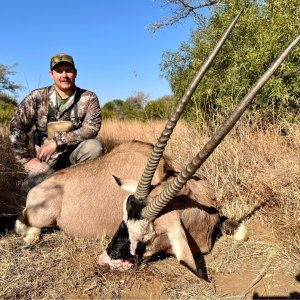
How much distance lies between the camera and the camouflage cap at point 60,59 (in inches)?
199

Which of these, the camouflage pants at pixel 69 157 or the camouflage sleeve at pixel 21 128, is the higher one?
the camouflage sleeve at pixel 21 128

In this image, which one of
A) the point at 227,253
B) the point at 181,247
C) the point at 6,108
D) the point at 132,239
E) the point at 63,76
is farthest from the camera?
the point at 6,108

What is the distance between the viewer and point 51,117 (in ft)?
16.6

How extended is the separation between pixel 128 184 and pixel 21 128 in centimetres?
215

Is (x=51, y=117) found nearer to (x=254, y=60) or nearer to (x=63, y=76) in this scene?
(x=63, y=76)

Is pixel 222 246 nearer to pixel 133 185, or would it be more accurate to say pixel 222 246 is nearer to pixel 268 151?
pixel 133 185

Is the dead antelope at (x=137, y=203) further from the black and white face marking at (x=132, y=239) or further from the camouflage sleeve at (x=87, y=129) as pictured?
the camouflage sleeve at (x=87, y=129)

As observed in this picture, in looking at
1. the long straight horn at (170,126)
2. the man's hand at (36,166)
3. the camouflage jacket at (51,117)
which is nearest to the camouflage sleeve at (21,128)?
the camouflage jacket at (51,117)

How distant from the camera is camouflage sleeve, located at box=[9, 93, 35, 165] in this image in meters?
4.96

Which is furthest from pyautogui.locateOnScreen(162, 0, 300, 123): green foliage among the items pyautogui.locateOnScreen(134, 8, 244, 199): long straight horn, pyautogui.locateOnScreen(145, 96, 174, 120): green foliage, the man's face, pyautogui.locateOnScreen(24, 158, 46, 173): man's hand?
pyautogui.locateOnScreen(134, 8, 244, 199): long straight horn

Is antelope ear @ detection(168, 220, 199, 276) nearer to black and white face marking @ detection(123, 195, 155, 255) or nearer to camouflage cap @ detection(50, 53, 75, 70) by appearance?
black and white face marking @ detection(123, 195, 155, 255)

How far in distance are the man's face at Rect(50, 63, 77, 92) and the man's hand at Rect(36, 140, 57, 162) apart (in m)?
0.79

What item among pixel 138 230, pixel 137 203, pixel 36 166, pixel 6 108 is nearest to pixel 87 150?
pixel 36 166

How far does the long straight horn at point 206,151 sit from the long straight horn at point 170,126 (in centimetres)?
17
